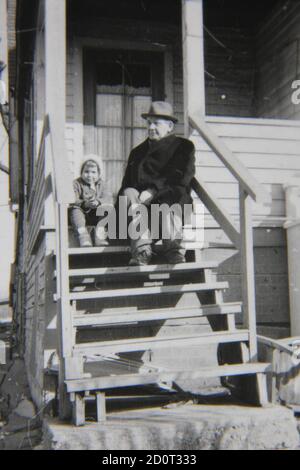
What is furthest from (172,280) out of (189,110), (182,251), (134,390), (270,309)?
(189,110)

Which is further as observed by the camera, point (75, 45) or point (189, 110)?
point (75, 45)

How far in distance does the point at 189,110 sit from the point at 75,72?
2.34 metres

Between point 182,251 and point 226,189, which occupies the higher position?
point 226,189

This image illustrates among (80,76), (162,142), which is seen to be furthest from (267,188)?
(80,76)

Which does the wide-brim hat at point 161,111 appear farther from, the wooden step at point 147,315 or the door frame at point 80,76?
the door frame at point 80,76

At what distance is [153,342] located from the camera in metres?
3.23

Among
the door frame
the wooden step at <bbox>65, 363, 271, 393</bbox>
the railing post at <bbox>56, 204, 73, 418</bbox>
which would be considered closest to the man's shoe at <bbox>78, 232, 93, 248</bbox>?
the railing post at <bbox>56, 204, 73, 418</bbox>

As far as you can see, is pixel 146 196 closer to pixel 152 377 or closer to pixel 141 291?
pixel 141 291

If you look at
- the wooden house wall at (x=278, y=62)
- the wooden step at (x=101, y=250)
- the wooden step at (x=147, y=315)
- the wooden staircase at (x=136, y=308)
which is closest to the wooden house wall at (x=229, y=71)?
the wooden house wall at (x=278, y=62)

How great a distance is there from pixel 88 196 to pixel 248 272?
1.75m

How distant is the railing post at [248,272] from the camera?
10.9 ft

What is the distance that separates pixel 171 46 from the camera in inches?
275
